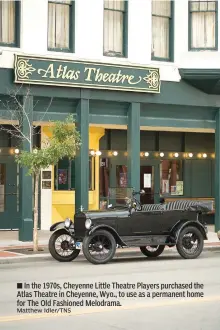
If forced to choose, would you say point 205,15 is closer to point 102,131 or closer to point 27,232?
point 102,131

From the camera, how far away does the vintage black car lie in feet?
55.8

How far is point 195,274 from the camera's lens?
14.8m

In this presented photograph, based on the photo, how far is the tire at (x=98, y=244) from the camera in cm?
1678

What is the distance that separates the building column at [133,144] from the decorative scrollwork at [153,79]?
2.58 ft

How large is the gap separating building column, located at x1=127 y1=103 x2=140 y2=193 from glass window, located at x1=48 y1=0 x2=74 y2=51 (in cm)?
295

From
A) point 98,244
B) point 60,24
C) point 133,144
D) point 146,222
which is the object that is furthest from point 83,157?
point 98,244

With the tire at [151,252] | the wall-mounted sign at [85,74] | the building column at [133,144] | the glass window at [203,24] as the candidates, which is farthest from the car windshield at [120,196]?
the glass window at [203,24]

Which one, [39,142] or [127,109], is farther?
[39,142]

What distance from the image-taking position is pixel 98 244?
17.0 metres

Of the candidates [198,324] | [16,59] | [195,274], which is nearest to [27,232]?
[16,59]

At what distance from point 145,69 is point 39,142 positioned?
198 inches

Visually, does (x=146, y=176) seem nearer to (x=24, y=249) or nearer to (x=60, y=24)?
(x=60, y=24)

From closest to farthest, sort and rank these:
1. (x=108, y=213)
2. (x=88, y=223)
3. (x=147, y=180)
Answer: (x=88, y=223) < (x=108, y=213) < (x=147, y=180)

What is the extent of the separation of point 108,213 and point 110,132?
11.4 m
